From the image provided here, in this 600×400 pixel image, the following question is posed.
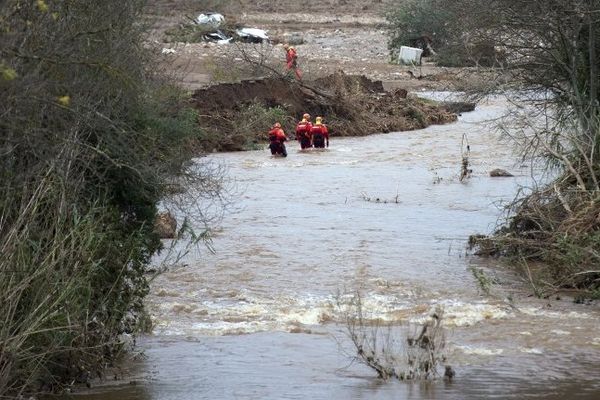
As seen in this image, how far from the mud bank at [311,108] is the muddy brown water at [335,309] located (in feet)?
24.1

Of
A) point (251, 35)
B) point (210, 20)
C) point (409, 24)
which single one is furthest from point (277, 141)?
point (251, 35)

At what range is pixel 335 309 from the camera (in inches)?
527

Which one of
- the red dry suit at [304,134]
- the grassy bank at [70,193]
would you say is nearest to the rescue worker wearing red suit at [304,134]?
the red dry suit at [304,134]

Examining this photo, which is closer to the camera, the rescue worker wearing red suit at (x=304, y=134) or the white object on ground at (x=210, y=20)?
the white object on ground at (x=210, y=20)

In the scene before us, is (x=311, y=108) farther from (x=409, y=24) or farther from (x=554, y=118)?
(x=409, y=24)

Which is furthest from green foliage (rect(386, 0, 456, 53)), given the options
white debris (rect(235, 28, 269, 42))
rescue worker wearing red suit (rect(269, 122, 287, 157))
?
rescue worker wearing red suit (rect(269, 122, 287, 157))

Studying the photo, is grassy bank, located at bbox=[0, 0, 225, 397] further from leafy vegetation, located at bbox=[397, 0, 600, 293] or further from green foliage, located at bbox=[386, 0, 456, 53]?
green foliage, located at bbox=[386, 0, 456, 53]

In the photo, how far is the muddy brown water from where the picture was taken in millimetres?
10328

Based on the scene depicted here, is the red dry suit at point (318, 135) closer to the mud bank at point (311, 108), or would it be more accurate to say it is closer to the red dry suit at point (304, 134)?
the red dry suit at point (304, 134)

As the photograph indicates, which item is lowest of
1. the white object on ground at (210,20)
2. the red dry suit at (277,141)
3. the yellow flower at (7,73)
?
the red dry suit at (277,141)

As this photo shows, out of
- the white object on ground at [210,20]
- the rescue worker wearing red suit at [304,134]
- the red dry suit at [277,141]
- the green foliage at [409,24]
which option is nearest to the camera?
the white object on ground at [210,20]

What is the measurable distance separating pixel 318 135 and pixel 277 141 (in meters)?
2.22

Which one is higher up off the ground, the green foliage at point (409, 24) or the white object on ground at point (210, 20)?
the green foliage at point (409, 24)

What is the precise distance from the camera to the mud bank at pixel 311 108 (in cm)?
3209
